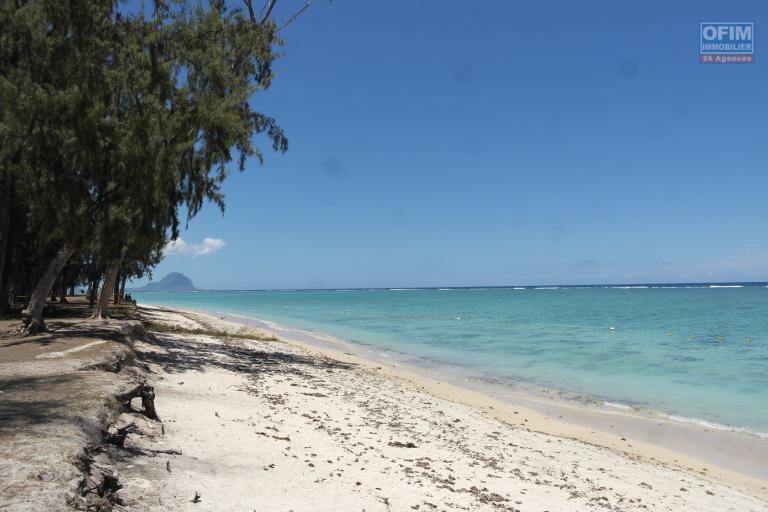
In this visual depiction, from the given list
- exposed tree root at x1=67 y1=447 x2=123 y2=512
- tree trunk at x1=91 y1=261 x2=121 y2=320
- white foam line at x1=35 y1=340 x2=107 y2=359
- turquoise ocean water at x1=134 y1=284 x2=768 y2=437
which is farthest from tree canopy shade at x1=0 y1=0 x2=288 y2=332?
turquoise ocean water at x1=134 y1=284 x2=768 y2=437

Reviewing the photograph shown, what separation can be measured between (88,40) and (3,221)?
8.79 m

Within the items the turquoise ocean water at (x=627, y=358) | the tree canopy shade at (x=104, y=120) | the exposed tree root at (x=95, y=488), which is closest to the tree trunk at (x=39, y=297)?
the tree canopy shade at (x=104, y=120)

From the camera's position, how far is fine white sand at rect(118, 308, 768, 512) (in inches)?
233

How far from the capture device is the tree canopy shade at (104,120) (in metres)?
13.8

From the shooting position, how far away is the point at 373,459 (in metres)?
8.02

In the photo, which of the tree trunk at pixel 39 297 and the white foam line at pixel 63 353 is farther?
the tree trunk at pixel 39 297

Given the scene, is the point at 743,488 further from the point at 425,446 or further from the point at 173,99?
the point at 173,99

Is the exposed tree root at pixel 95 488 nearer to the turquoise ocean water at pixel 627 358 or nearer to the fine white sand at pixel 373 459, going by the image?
the fine white sand at pixel 373 459

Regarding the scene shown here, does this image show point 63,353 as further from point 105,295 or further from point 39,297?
point 105,295

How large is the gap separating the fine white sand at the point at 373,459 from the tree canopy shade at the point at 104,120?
4.28 metres

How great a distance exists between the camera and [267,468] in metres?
6.73

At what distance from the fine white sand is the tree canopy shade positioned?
4.28 metres

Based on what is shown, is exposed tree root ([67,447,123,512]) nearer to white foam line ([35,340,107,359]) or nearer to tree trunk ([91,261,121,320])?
white foam line ([35,340,107,359])

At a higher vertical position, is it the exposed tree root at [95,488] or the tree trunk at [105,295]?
the tree trunk at [105,295]
